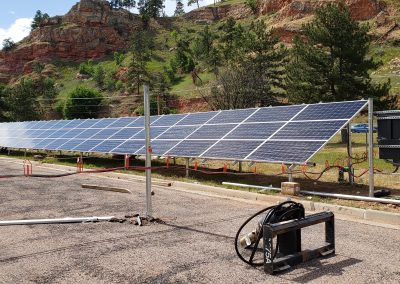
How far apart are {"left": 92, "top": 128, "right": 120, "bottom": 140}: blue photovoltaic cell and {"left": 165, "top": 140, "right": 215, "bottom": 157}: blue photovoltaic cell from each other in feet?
23.8

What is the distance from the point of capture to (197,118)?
69.3ft

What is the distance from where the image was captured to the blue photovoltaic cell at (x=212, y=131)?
692 inches

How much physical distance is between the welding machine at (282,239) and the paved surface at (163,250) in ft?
0.57

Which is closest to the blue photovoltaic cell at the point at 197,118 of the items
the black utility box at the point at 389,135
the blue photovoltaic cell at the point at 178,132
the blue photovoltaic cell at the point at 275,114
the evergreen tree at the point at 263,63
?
the blue photovoltaic cell at the point at 178,132

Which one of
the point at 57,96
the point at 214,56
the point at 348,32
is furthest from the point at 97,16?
the point at 348,32

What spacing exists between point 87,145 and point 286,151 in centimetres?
1328

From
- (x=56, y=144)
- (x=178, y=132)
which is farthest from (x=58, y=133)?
(x=178, y=132)

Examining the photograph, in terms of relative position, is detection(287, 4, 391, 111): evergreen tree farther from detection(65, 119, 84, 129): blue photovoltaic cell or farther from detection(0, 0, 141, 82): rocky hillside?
detection(0, 0, 141, 82): rocky hillside

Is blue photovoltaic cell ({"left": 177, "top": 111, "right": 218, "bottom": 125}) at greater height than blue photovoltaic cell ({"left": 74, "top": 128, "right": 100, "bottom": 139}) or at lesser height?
greater

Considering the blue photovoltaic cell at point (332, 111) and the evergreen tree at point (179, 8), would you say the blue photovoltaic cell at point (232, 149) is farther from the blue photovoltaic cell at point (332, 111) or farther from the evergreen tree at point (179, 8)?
the evergreen tree at point (179, 8)

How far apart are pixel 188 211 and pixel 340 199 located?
4.26m

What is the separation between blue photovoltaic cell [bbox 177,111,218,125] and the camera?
20.3 metres

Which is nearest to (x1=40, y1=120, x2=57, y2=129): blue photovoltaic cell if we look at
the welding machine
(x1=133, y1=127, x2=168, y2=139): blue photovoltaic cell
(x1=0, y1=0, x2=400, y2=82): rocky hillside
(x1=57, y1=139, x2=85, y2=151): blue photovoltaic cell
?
(x1=57, y1=139, x2=85, y2=151): blue photovoltaic cell

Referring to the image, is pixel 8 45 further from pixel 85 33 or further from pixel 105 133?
pixel 105 133
